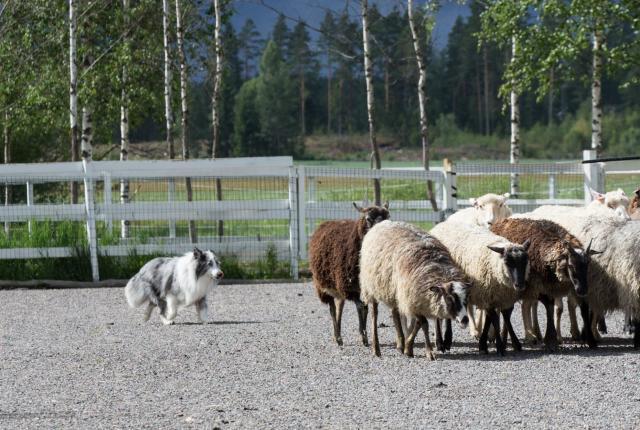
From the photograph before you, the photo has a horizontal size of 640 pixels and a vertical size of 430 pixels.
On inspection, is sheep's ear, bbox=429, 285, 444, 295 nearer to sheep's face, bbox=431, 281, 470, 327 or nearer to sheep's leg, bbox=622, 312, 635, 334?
sheep's face, bbox=431, 281, 470, 327

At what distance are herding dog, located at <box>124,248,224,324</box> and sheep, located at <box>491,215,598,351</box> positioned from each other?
3.65m

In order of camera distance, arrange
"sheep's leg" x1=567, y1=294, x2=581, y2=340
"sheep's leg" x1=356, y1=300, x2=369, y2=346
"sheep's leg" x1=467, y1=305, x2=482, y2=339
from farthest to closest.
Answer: "sheep's leg" x1=467, y1=305, x2=482, y2=339 < "sheep's leg" x1=567, y1=294, x2=581, y2=340 < "sheep's leg" x1=356, y1=300, x2=369, y2=346

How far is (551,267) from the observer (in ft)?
35.2

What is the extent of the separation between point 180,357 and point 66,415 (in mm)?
2641

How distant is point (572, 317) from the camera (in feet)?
38.0

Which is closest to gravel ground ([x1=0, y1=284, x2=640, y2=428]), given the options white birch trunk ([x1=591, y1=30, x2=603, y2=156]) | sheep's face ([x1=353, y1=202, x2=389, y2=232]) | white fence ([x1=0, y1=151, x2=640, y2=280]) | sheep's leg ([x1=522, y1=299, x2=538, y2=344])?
sheep's leg ([x1=522, y1=299, x2=538, y2=344])

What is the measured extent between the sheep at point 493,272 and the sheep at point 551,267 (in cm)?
18

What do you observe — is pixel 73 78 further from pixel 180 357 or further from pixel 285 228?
pixel 180 357

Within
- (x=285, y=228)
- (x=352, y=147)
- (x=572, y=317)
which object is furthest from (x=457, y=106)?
(x=572, y=317)

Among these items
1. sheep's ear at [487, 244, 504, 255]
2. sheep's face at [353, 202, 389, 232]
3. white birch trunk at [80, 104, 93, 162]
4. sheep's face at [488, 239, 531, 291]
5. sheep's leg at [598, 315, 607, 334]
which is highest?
white birch trunk at [80, 104, 93, 162]

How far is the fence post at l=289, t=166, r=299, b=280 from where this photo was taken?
59.1 ft

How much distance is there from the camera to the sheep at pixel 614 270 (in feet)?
35.0

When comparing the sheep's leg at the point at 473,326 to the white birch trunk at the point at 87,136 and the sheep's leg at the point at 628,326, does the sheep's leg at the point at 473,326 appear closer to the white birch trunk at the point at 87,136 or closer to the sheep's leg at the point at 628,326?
the sheep's leg at the point at 628,326

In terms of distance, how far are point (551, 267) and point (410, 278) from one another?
1.48m
